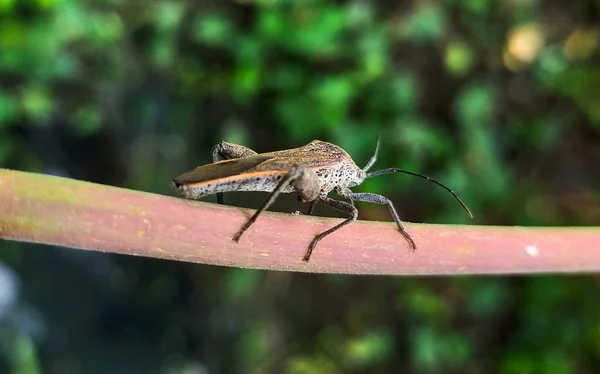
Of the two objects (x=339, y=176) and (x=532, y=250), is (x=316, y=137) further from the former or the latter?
(x=532, y=250)

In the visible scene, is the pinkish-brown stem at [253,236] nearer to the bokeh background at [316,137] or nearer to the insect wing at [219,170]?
the insect wing at [219,170]

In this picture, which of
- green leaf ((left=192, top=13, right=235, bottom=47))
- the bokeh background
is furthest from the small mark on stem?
green leaf ((left=192, top=13, right=235, bottom=47))

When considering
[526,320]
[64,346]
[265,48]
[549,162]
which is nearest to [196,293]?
[64,346]

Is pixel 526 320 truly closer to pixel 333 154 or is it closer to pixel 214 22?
pixel 333 154

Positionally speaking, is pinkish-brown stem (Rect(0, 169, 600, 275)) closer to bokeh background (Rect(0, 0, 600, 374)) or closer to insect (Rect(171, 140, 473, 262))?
insect (Rect(171, 140, 473, 262))

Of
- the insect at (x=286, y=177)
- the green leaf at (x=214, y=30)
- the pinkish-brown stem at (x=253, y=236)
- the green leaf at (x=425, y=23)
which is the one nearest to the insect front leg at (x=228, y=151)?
the insect at (x=286, y=177)

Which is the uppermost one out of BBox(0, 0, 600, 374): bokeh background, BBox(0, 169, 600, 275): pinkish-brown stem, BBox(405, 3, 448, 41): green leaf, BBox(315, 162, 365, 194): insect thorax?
BBox(405, 3, 448, 41): green leaf

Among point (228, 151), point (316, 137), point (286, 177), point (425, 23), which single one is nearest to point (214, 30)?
point (316, 137)
